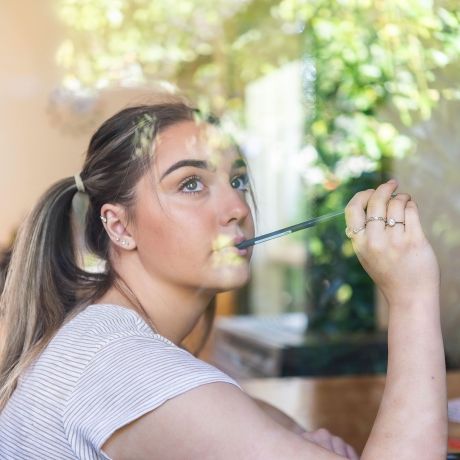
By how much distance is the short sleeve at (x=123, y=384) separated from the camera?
2.93 ft

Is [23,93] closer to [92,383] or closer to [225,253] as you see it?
[225,253]

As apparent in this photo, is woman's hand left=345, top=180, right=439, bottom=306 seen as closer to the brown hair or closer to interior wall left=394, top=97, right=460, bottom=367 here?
the brown hair

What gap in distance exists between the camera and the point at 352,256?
295 centimetres

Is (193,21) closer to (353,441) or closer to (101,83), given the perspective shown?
(101,83)

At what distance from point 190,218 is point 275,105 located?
2.41 metres

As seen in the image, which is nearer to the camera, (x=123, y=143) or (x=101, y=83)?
(x=123, y=143)

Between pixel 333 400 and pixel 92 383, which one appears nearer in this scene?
pixel 92 383

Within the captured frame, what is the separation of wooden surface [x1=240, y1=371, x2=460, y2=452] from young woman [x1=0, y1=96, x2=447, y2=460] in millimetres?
410

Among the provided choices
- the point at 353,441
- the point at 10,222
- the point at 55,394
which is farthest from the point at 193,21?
the point at 55,394

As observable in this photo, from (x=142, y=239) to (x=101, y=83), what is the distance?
6.09 feet

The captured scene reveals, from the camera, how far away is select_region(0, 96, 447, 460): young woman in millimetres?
874

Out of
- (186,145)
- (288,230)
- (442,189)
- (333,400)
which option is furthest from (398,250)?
(442,189)

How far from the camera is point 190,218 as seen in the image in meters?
1.10

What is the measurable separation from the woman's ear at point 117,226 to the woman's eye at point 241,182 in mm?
146
